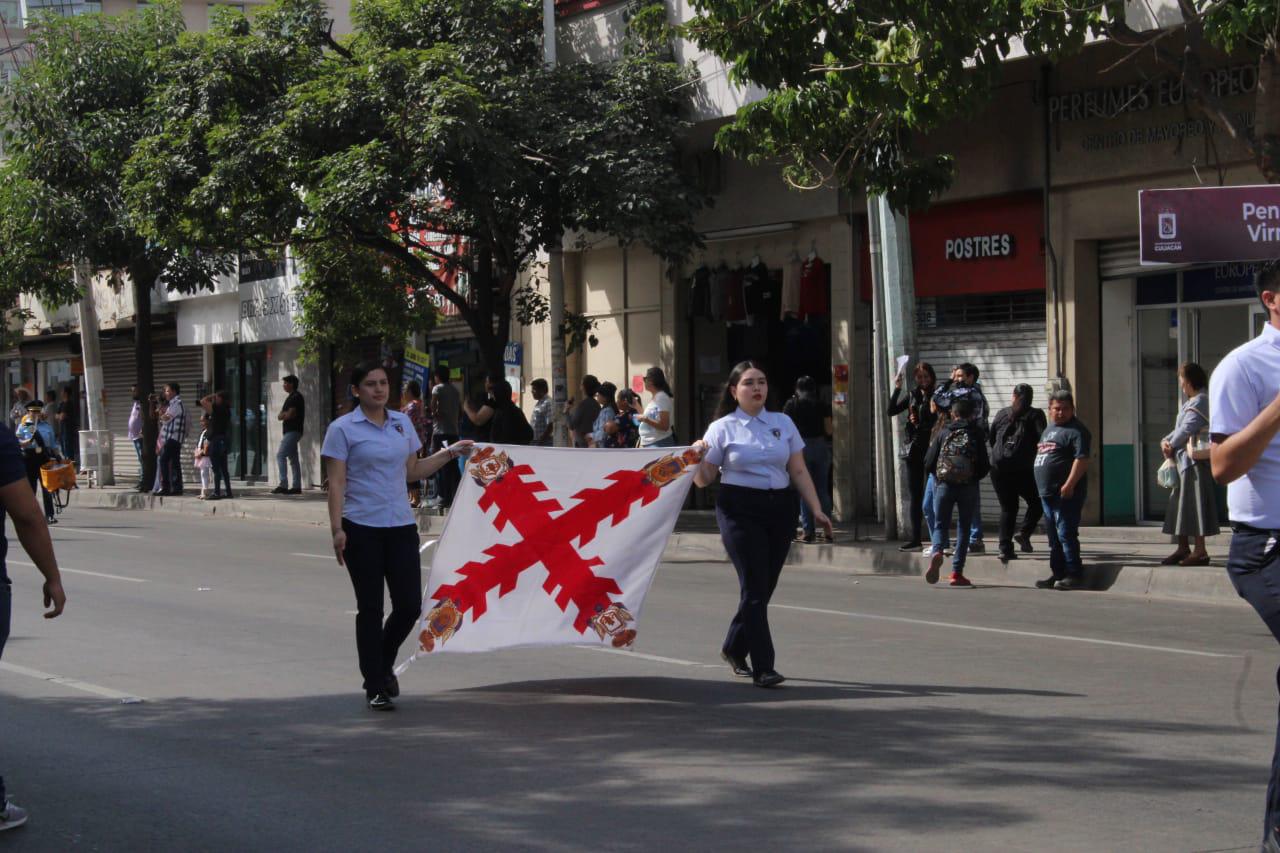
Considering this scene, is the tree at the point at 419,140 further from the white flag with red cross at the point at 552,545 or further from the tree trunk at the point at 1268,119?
the white flag with red cross at the point at 552,545

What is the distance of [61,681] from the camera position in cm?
910

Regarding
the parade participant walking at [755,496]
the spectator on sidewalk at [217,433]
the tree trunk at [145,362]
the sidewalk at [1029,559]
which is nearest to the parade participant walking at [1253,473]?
the parade participant walking at [755,496]

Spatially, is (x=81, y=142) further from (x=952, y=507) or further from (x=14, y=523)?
(x=14, y=523)

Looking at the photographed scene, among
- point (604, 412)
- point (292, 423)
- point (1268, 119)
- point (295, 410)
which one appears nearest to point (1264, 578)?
point (1268, 119)

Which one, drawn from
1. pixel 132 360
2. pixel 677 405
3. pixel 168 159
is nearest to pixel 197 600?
pixel 168 159

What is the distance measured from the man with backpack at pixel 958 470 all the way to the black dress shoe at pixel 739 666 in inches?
215

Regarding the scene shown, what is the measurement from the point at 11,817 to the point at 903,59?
10820 millimetres

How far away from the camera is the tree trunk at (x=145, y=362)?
95.3 feet

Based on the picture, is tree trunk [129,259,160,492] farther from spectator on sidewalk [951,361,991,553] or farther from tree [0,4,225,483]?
spectator on sidewalk [951,361,991,553]

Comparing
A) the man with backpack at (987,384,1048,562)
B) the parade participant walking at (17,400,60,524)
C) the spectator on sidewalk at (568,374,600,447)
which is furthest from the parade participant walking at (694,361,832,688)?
the parade participant walking at (17,400,60,524)

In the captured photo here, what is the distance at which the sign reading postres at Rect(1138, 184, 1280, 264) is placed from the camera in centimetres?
Answer: 1132

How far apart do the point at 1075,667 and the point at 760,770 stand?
3.57 metres

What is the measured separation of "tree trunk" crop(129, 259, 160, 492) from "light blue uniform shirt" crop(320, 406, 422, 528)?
21.7m

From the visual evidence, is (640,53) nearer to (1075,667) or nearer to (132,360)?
(1075,667)
